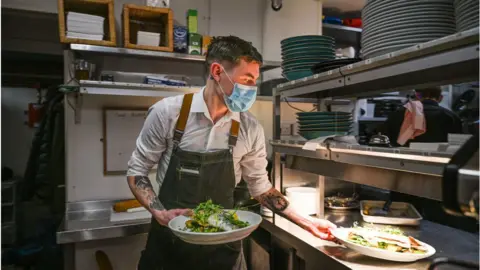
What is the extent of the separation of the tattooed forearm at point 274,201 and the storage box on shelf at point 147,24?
1.43 metres

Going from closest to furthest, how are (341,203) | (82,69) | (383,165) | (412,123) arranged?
1. (383,165)
2. (341,203)
3. (82,69)
4. (412,123)

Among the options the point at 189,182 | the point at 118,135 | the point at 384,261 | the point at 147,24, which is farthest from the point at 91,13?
the point at 384,261

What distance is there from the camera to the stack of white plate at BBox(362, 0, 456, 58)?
47.5 inches

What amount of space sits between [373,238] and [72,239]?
182 centimetres

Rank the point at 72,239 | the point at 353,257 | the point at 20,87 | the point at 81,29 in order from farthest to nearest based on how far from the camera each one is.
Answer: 1. the point at 20,87
2. the point at 81,29
3. the point at 72,239
4. the point at 353,257

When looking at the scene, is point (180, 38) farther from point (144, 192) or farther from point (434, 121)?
point (434, 121)

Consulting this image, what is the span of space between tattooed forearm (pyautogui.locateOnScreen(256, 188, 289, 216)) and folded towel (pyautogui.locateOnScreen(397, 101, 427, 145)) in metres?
1.65

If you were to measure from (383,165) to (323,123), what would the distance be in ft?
1.84

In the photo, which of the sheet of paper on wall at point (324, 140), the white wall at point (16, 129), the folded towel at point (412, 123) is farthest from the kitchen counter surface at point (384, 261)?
the white wall at point (16, 129)

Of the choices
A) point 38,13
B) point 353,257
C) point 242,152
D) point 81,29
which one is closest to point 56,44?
point 38,13

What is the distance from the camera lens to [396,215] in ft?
6.18

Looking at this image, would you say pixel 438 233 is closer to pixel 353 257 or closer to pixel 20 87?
pixel 353 257

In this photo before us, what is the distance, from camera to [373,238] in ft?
4.67

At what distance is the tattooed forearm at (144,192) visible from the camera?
5.24 feet
